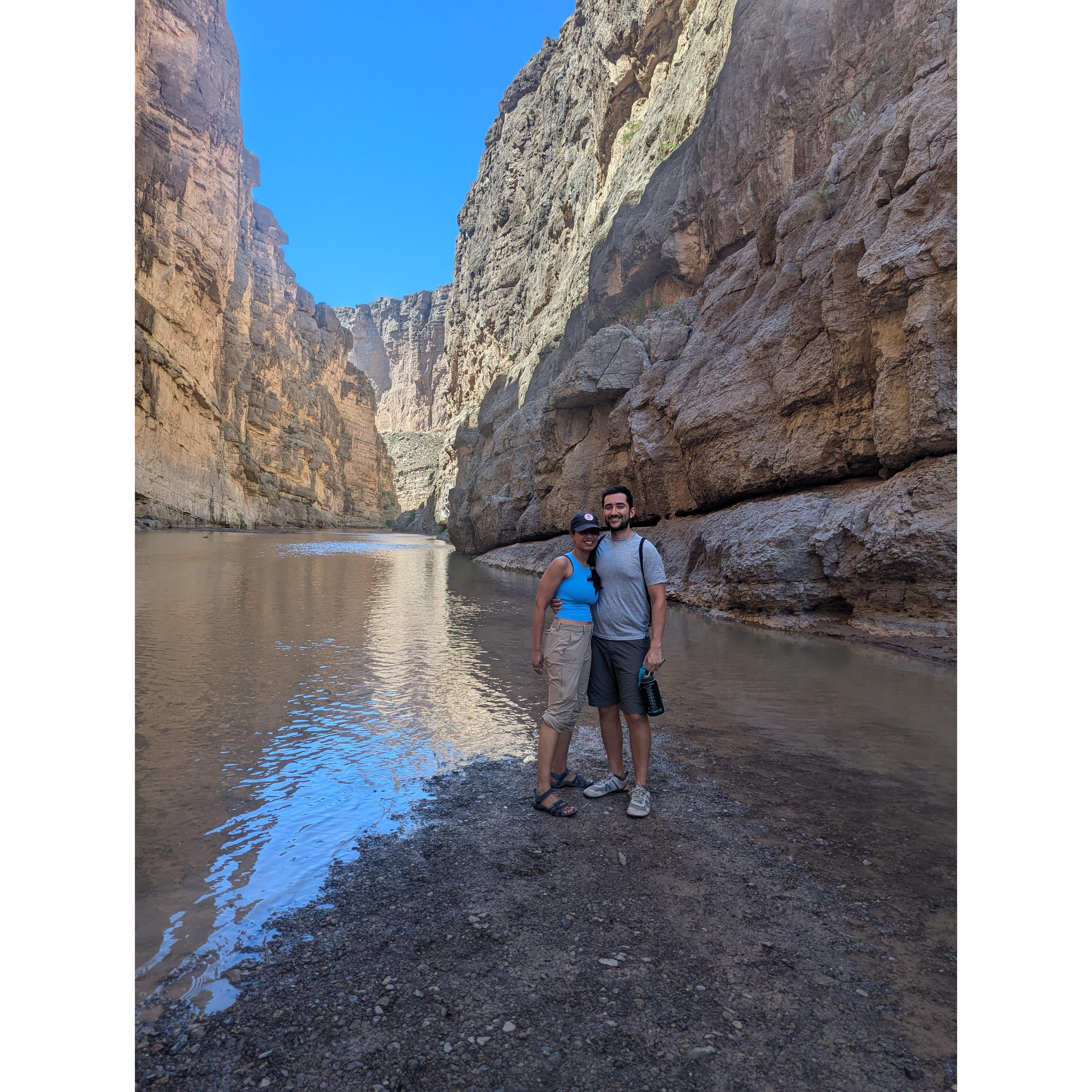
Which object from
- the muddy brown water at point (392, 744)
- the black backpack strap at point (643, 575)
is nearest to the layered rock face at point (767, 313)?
the muddy brown water at point (392, 744)

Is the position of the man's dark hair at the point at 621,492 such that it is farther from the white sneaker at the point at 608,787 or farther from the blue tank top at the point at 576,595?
the white sneaker at the point at 608,787

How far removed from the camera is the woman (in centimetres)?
343

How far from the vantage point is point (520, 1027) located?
181cm

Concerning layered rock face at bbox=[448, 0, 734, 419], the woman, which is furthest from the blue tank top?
layered rock face at bbox=[448, 0, 734, 419]

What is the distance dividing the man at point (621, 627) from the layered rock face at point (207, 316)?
119 feet

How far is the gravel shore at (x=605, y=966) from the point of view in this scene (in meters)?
1.68

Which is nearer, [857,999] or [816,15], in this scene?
[857,999]

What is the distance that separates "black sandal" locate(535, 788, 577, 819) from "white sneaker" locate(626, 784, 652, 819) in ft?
0.95

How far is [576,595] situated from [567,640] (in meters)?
0.25

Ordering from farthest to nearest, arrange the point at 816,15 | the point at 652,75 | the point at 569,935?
the point at 652,75 < the point at 816,15 < the point at 569,935

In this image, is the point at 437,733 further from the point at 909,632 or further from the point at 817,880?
the point at 909,632

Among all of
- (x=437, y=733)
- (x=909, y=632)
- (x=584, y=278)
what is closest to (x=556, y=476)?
(x=584, y=278)

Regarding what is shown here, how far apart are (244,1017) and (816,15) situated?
18.5 metres

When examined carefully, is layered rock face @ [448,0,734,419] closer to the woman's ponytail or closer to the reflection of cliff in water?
the reflection of cliff in water
